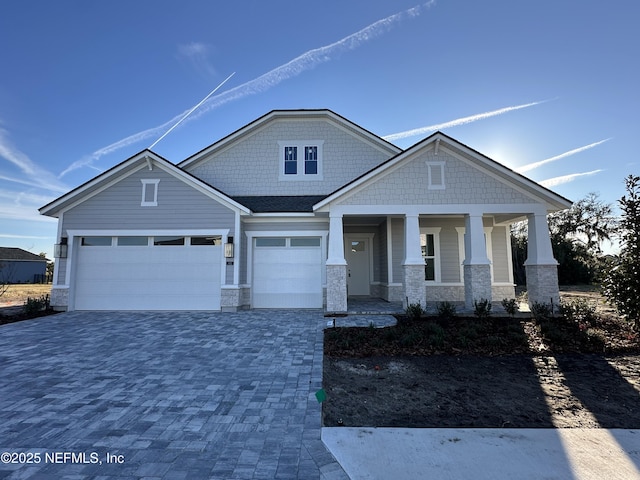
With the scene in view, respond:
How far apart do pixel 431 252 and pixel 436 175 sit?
371 cm

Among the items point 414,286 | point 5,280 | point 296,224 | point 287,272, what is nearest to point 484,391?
point 414,286

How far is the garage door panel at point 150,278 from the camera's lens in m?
10.7

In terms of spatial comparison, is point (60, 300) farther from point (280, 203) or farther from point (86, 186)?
point (280, 203)

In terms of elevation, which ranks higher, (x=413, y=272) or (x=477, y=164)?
(x=477, y=164)

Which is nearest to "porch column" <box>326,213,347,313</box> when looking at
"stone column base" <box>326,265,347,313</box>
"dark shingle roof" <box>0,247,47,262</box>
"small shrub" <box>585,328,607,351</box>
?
"stone column base" <box>326,265,347,313</box>

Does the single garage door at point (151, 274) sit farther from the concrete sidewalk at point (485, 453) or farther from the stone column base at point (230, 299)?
the concrete sidewalk at point (485, 453)

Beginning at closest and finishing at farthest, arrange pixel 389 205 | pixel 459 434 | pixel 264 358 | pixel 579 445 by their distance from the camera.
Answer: pixel 579 445 < pixel 459 434 < pixel 264 358 < pixel 389 205

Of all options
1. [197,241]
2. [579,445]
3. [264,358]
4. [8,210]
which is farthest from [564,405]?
[8,210]

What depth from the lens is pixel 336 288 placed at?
383 inches

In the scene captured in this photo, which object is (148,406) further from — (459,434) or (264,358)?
(459,434)

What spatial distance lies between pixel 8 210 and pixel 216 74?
780 inches

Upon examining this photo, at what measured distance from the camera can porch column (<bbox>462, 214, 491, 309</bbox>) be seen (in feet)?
31.6

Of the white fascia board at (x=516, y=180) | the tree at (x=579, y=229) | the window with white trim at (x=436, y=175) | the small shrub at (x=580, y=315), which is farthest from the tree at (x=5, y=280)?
the tree at (x=579, y=229)

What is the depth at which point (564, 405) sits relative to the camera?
13.0 feet
